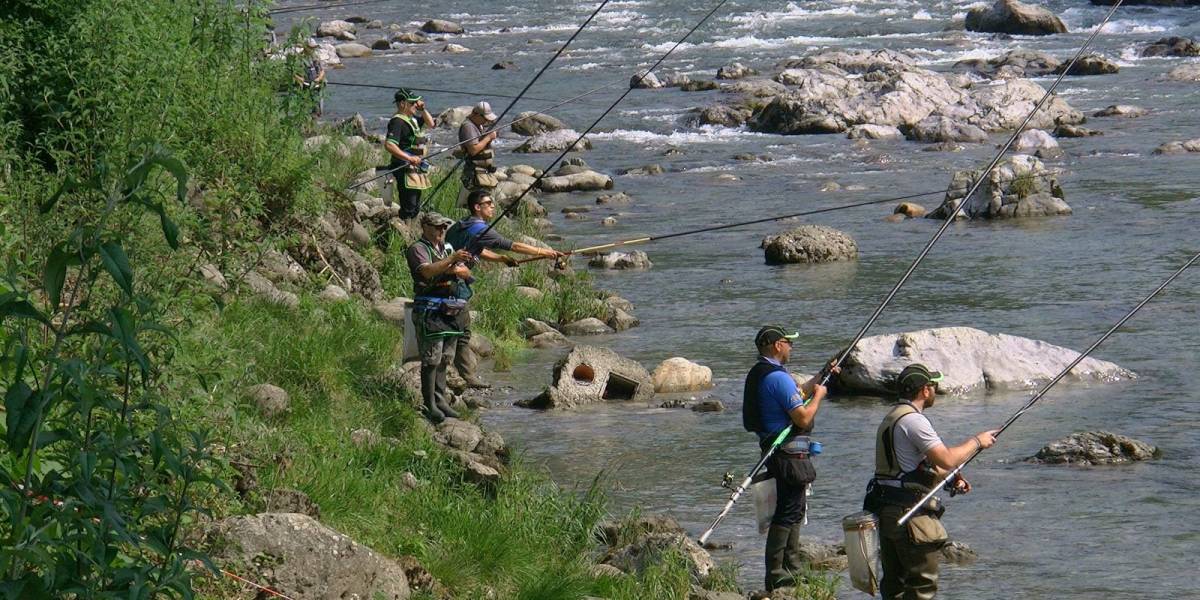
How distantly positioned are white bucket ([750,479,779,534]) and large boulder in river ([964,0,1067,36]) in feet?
98.9

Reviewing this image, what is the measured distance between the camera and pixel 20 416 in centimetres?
362

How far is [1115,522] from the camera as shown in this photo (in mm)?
9258

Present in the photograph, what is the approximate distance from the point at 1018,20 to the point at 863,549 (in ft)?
102

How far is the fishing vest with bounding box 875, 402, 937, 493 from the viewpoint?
300 inches

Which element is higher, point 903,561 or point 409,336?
point 903,561

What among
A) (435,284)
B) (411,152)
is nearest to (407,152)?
(411,152)

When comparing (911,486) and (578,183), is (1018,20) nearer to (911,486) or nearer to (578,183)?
(578,183)

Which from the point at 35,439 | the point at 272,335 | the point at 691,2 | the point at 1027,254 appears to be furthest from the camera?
the point at 691,2

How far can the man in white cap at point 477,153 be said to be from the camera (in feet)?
52.1

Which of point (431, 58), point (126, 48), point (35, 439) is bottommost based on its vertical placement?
point (431, 58)

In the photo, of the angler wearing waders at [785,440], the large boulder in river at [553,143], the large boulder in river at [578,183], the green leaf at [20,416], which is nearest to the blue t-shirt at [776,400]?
the angler wearing waders at [785,440]

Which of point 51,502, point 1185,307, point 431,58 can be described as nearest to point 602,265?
point 1185,307

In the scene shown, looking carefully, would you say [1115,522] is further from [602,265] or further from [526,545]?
[602,265]

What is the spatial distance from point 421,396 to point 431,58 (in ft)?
88.9
